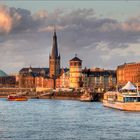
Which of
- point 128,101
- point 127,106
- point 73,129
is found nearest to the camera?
point 73,129

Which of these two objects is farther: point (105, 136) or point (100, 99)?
point (100, 99)

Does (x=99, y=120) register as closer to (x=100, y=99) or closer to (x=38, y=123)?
(x=38, y=123)

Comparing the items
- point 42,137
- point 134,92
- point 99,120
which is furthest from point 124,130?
point 134,92

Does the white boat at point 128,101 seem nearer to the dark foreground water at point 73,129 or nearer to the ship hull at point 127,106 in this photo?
the ship hull at point 127,106

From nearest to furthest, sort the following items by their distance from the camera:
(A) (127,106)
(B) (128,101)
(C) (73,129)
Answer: (C) (73,129) → (A) (127,106) → (B) (128,101)

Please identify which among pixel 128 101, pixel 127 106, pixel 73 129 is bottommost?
pixel 73 129

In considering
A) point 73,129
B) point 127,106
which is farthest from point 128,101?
point 73,129

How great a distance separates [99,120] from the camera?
249ft

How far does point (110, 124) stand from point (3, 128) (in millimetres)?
11889

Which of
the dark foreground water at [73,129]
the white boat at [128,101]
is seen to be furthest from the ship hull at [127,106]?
the dark foreground water at [73,129]

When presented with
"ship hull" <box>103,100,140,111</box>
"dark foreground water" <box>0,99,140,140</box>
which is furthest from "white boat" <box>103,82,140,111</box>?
"dark foreground water" <box>0,99,140,140</box>

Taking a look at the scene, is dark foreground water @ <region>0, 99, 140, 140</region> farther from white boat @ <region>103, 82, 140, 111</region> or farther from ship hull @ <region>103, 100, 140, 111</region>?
white boat @ <region>103, 82, 140, 111</region>

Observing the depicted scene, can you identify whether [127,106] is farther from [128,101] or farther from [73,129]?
[73,129]

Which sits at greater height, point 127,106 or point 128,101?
point 128,101
